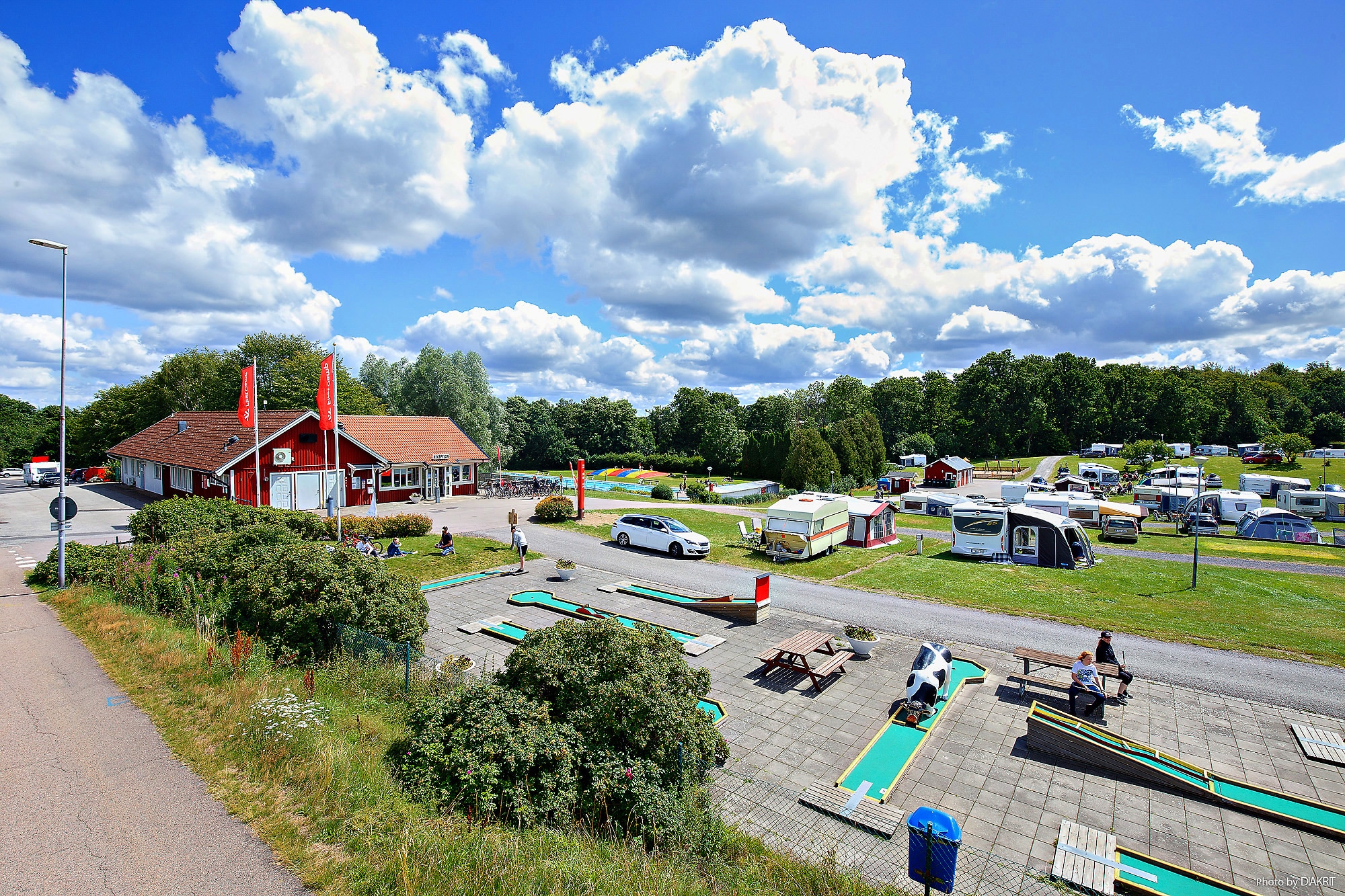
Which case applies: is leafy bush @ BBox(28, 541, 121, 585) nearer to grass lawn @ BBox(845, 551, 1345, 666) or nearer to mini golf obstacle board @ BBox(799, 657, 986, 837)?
mini golf obstacle board @ BBox(799, 657, 986, 837)

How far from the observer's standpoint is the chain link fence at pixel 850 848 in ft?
20.4

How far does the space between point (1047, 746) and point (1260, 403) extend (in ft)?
412

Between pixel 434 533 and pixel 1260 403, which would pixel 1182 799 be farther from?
pixel 1260 403

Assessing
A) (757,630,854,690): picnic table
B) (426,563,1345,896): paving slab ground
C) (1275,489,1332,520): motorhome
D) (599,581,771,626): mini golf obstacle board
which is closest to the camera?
(426,563,1345,896): paving slab ground

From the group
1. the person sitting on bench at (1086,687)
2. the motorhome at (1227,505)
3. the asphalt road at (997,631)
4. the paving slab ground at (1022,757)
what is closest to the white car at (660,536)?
the asphalt road at (997,631)

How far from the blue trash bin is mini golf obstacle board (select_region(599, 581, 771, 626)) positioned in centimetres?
987

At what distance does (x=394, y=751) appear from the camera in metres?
6.97

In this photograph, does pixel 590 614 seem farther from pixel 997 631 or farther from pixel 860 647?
pixel 997 631

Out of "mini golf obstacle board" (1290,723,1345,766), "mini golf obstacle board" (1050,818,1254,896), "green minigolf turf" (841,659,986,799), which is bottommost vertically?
"mini golf obstacle board" (1290,723,1345,766)

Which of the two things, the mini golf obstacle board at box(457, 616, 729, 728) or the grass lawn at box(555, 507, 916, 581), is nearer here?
the mini golf obstacle board at box(457, 616, 729, 728)

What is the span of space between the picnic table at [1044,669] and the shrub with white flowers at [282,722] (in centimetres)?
1163

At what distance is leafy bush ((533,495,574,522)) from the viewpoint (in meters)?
30.2

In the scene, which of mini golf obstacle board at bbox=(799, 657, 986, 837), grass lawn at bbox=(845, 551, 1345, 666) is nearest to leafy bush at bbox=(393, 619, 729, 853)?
Result: mini golf obstacle board at bbox=(799, 657, 986, 837)

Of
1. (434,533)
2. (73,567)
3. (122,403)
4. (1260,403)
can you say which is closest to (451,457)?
(434,533)
